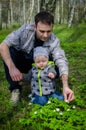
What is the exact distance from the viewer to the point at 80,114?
178 inches

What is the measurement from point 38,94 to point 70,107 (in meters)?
0.54

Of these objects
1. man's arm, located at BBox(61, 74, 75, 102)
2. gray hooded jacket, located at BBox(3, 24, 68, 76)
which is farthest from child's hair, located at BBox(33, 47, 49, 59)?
man's arm, located at BBox(61, 74, 75, 102)

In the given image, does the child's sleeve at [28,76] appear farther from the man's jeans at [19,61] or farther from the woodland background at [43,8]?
the woodland background at [43,8]

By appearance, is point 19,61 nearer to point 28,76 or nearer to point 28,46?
point 28,76

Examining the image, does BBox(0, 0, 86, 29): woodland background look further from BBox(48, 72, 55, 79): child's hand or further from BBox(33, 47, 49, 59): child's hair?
BBox(48, 72, 55, 79): child's hand

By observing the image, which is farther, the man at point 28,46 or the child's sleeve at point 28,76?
the child's sleeve at point 28,76

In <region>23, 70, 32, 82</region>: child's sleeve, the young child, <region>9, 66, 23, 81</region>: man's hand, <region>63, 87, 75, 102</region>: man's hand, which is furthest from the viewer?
<region>23, 70, 32, 82</region>: child's sleeve

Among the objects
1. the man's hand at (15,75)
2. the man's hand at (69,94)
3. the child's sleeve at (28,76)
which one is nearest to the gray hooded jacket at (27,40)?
the child's sleeve at (28,76)

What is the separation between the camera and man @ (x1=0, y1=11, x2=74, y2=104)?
4926 mm

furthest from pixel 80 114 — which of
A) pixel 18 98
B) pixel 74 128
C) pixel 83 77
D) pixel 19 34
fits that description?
pixel 83 77

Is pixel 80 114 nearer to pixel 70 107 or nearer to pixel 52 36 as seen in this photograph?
pixel 70 107

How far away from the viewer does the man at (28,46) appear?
16.2 ft

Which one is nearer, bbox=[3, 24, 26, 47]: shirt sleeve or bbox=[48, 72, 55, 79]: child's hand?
bbox=[48, 72, 55, 79]: child's hand

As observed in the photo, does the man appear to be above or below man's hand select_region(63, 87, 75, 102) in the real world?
above
